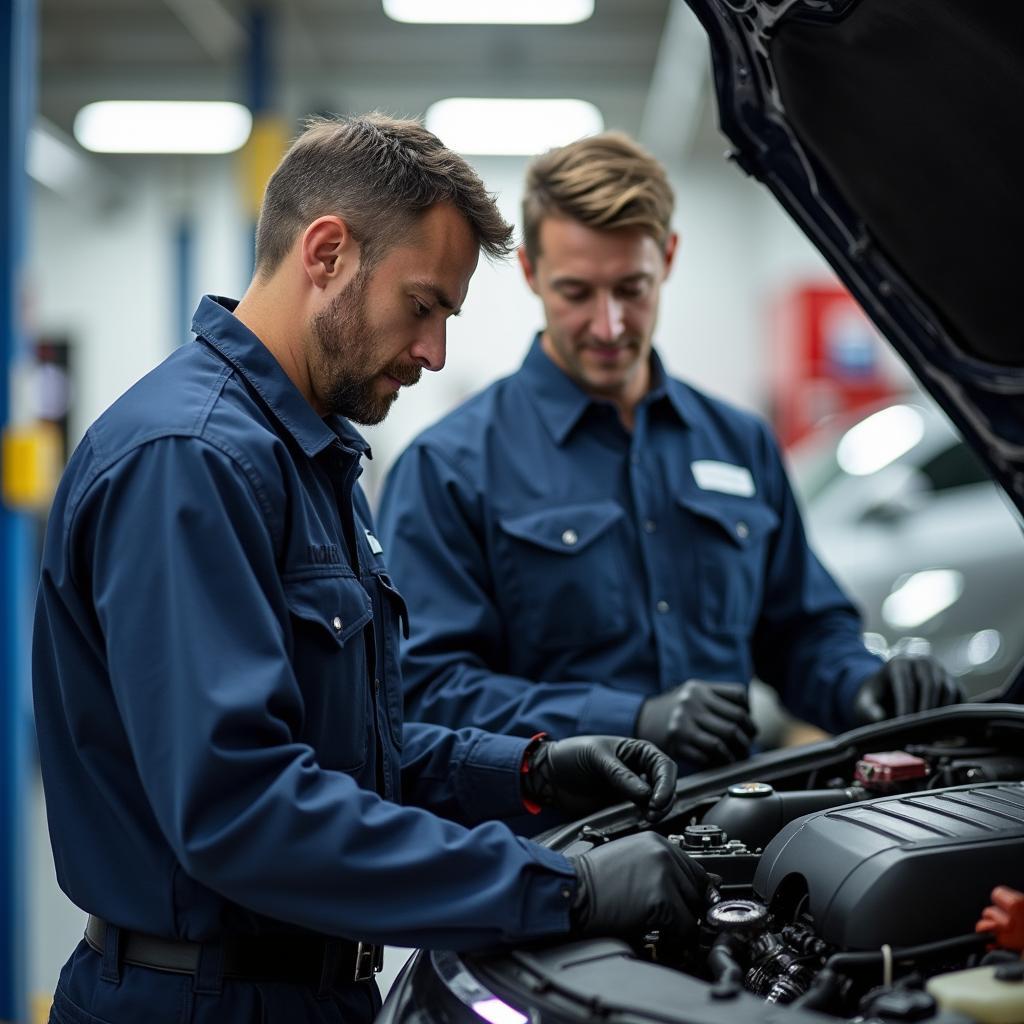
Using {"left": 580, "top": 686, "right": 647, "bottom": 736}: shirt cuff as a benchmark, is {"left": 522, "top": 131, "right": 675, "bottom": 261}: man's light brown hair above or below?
above

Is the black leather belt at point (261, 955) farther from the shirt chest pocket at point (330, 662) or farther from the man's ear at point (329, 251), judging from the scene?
the man's ear at point (329, 251)

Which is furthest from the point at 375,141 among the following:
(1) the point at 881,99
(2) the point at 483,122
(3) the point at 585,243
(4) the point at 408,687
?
(2) the point at 483,122

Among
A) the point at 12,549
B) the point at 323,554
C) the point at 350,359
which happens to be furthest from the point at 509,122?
the point at 323,554

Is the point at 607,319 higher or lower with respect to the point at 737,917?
higher

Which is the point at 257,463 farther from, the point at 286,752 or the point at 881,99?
the point at 881,99

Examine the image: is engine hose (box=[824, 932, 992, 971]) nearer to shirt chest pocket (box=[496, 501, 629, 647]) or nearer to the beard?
the beard

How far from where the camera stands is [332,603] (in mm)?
1358

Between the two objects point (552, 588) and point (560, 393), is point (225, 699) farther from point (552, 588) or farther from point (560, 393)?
point (560, 393)

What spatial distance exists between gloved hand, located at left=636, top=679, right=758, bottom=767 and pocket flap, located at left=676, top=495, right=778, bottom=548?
1.23ft

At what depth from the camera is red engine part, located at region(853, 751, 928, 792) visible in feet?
5.73

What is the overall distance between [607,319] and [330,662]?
3.30ft

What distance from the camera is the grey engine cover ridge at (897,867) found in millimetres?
1279

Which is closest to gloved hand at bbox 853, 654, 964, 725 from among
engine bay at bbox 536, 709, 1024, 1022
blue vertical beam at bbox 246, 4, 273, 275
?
engine bay at bbox 536, 709, 1024, 1022

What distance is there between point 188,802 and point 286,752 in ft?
0.32
